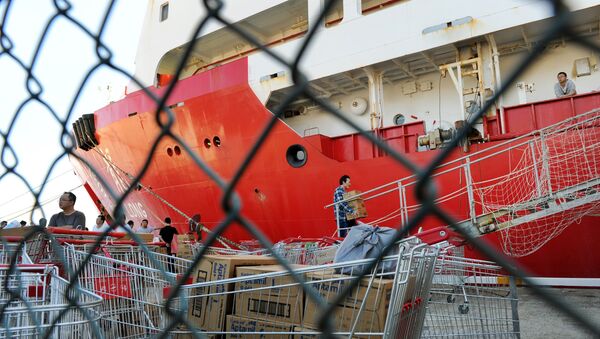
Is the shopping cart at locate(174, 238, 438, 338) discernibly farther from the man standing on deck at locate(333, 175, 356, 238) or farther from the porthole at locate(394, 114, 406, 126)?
the porthole at locate(394, 114, 406, 126)

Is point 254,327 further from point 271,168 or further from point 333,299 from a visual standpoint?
point 271,168

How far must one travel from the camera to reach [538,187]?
4934mm

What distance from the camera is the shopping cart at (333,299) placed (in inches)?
86.0

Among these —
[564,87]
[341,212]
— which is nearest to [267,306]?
[341,212]

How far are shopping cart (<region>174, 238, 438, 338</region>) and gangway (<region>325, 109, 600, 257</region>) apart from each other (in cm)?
247

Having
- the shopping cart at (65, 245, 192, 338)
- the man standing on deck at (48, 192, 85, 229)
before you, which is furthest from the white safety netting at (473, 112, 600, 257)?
the man standing on deck at (48, 192, 85, 229)

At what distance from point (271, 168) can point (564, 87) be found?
15.6 ft

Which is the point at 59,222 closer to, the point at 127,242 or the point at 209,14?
the point at 127,242

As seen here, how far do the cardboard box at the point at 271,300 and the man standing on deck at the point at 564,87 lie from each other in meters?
5.66

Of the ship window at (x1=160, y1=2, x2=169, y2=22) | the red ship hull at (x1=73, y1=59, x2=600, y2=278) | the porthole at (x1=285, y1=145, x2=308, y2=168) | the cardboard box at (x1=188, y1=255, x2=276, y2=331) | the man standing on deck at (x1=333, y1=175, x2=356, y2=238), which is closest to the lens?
the cardboard box at (x1=188, y1=255, x2=276, y2=331)

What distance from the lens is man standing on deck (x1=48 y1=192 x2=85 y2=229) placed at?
188 inches

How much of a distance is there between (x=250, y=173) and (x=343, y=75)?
100 inches

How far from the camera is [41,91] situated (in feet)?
4.26

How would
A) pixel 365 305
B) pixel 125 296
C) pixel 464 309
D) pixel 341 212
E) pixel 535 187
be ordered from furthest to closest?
1. pixel 341 212
2. pixel 535 187
3. pixel 125 296
4. pixel 464 309
5. pixel 365 305
